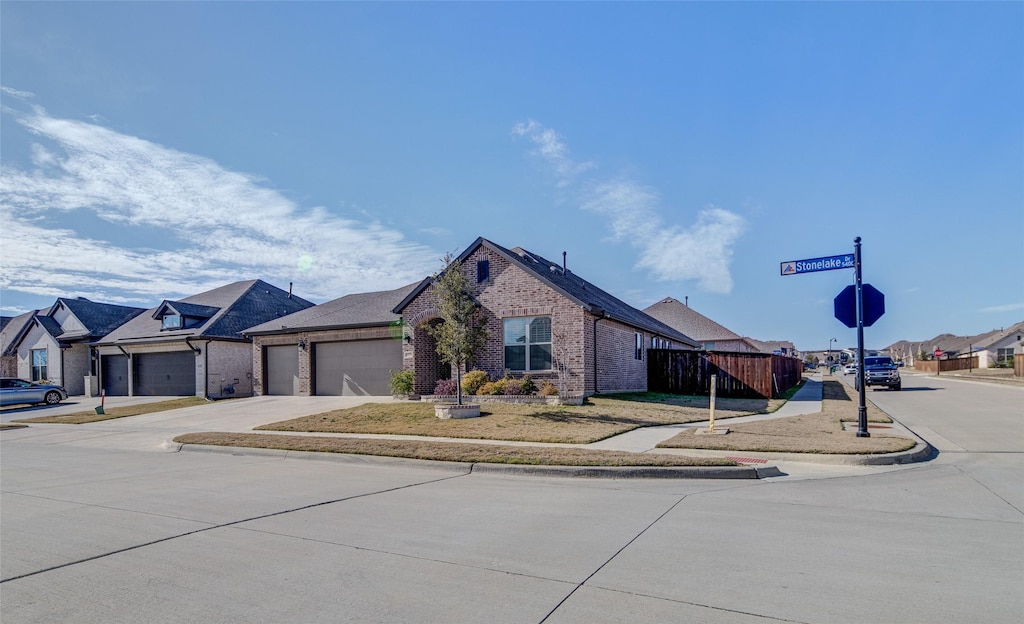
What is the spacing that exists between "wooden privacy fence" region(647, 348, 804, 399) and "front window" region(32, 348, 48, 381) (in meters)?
34.0

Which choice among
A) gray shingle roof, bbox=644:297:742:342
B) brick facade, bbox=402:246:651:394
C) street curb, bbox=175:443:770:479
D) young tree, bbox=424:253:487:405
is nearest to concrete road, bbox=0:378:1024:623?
street curb, bbox=175:443:770:479

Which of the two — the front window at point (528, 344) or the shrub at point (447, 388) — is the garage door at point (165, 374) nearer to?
the shrub at point (447, 388)

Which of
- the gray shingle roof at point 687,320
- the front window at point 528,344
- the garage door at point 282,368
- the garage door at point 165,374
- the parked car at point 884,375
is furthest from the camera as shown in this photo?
the gray shingle roof at point 687,320

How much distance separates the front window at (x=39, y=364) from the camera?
36.5 meters

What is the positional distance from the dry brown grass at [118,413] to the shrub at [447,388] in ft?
36.8

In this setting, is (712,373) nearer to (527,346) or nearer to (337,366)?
(527,346)

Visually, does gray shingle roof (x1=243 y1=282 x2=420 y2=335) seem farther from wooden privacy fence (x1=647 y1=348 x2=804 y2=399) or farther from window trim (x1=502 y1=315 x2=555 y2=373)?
wooden privacy fence (x1=647 y1=348 x2=804 y2=399)

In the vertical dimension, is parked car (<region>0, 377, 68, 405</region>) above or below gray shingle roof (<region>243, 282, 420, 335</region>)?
below

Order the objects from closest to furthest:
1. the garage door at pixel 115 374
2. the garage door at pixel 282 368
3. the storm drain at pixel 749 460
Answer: the storm drain at pixel 749 460 → the garage door at pixel 282 368 → the garage door at pixel 115 374

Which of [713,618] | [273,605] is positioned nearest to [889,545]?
Result: [713,618]

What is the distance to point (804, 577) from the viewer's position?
16.1 feet

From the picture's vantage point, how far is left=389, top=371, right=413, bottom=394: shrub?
70.1 feet

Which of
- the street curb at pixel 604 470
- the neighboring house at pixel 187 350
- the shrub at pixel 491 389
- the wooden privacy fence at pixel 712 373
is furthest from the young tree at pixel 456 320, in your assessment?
the neighboring house at pixel 187 350

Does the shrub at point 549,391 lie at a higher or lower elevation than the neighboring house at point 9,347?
lower
